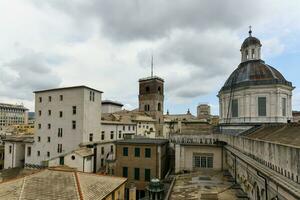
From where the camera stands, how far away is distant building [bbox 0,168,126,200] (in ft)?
42.9

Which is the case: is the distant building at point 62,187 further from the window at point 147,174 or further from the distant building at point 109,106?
the distant building at point 109,106

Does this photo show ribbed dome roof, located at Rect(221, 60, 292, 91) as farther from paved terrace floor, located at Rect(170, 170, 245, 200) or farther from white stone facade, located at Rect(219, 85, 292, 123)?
paved terrace floor, located at Rect(170, 170, 245, 200)

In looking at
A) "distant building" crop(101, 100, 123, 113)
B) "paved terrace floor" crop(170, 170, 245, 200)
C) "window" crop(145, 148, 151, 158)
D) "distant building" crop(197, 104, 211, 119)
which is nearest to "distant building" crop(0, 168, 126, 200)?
"paved terrace floor" crop(170, 170, 245, 200)

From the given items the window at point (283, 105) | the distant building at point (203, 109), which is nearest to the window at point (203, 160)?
the window at point (283, 105)

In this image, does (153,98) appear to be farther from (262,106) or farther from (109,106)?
(262,106)

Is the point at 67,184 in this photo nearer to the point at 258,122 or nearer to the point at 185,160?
the point at 185,160

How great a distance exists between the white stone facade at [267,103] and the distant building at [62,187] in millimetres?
16914

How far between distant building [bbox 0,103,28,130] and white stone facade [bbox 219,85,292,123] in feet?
458

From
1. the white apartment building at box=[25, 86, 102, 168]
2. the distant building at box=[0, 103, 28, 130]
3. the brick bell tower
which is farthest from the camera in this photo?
the distant building at box=[0, 103, 28, 130]

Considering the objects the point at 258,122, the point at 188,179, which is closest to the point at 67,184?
the point at 188,179

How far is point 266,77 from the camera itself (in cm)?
2586

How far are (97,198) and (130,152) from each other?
46.8 feet

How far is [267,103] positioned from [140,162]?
55.5 ft

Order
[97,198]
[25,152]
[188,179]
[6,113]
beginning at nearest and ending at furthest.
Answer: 1. [97,198]
2. [188,179]
3. [25,152]
4. [6,113]
